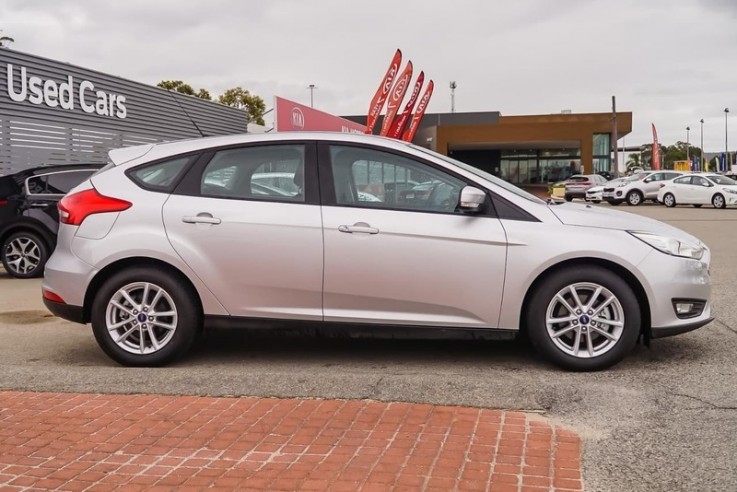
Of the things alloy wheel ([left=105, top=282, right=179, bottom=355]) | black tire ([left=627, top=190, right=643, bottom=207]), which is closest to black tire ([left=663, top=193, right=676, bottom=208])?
black tire ([left=627, top=190, right=643, bottom=207])

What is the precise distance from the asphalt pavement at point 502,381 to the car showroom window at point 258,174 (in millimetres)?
1017

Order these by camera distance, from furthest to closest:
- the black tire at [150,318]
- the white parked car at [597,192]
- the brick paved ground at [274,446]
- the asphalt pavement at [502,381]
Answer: the white parked car at [597,192]
the black tire at [150,318]
the asphalt pavement at [502,381]
the brick paved ground at [274,446]

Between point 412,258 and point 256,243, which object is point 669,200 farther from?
point 256,243

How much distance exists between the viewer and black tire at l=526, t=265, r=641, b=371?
16.4ft

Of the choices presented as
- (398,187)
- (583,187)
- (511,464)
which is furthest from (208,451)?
(583,187)

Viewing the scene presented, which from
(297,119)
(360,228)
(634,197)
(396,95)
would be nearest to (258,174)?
(360,228)

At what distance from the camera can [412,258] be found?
5027mm

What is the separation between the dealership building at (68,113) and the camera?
630 inches

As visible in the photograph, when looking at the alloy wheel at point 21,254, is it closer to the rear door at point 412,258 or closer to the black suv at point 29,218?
the black suv at point 29,218

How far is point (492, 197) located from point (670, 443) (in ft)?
6.75

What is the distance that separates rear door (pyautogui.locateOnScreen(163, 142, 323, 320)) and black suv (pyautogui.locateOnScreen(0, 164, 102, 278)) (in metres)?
6.35

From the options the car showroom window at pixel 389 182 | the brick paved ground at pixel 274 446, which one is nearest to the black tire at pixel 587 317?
the car showroom window at pixel 389 182

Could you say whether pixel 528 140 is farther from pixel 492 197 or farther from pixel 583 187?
pixel 492 197

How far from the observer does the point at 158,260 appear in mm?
5238
